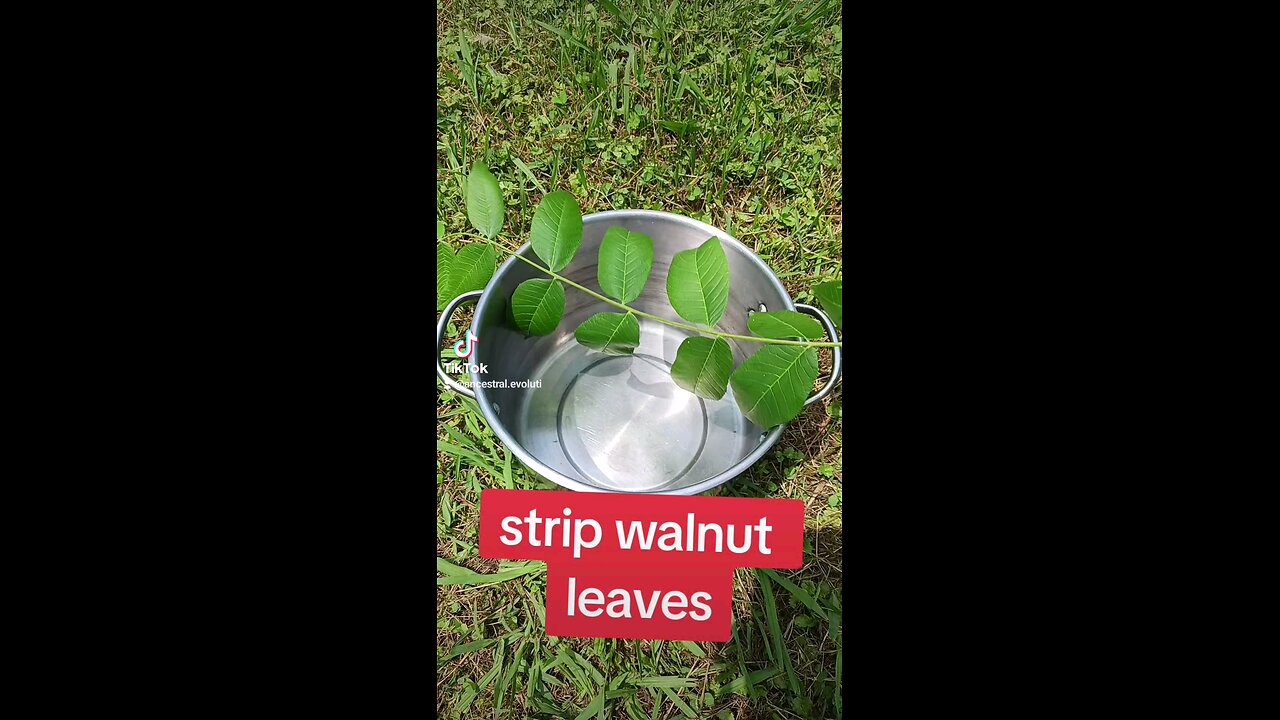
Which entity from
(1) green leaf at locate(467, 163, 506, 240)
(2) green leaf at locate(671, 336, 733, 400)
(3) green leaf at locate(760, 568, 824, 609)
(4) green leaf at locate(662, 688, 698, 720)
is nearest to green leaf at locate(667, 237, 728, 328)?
(2) green leaf at locate(671, 336, 733, 400)

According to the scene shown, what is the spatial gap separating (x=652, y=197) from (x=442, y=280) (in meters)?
0.37

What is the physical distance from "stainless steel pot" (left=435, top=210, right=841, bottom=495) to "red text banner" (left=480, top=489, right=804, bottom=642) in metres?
0.13

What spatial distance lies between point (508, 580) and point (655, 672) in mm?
230

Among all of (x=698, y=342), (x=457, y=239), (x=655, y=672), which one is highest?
(x=457, y=239)

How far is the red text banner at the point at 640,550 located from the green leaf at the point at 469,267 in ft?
0.87

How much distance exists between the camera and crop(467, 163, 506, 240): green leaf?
912 millimetres

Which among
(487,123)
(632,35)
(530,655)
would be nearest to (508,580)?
(530,655)

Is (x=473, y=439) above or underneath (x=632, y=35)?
underneath

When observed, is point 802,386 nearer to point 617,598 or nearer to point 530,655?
point 617,598

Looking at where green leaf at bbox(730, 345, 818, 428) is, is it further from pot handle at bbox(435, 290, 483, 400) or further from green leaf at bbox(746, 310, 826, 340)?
pot handle at bbox(435, 290, 483, 400)

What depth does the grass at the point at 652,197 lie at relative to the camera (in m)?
0.97

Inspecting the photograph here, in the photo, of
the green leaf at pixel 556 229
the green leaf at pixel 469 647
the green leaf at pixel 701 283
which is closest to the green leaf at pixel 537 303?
the green leaf at pixel 556 229

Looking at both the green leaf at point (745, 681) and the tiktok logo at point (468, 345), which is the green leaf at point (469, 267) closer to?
the tiktok logo at point (468, 345)

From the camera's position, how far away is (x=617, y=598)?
91cm
